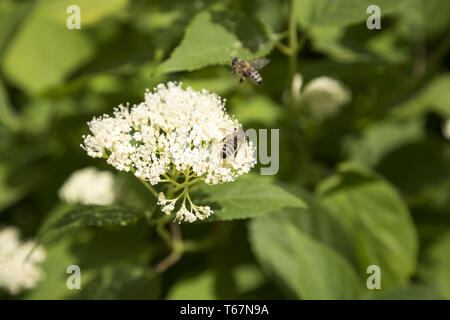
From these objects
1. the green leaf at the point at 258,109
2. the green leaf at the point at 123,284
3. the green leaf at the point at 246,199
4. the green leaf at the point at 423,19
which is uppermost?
the green leaf at the point at 423,19

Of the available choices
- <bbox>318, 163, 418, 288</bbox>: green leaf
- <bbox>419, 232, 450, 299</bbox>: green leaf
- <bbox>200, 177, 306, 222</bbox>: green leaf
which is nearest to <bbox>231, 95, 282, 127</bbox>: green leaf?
<bbox>318, 163, 418, 288</bbox>: green leaf

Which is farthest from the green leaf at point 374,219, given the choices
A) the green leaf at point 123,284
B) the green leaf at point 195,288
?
the green leaf at point 123,284

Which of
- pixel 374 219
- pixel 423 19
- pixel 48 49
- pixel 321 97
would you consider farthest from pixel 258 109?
pixel 48 49

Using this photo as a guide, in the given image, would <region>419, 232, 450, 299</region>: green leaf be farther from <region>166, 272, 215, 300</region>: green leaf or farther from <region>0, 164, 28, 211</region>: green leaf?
<region>0, 164, 28, 211</region>: green leaf

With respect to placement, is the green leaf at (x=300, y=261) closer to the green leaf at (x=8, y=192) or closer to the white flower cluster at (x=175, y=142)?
the white flower cluster at (x=175, y=142)

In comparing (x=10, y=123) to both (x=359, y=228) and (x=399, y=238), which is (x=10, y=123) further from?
(x=399, y=238)

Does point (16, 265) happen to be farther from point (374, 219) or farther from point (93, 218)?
point (374, 219)
